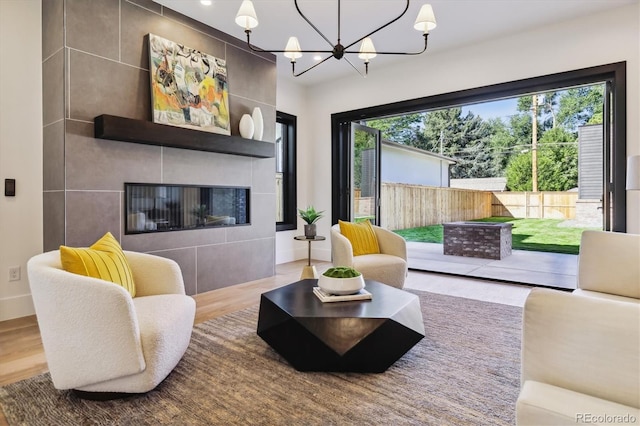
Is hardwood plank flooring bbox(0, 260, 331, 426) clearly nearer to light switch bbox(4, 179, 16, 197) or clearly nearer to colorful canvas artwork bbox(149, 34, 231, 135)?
light switch bbox(4, 179, 16, 197)

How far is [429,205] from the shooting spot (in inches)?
320

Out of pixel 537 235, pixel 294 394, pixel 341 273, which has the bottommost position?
pixel 294 394

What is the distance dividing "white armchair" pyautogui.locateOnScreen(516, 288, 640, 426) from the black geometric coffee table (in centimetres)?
95

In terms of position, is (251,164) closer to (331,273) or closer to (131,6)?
(131,6)

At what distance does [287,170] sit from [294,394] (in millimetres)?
4338

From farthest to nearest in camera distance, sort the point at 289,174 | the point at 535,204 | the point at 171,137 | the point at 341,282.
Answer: the point at 535,204 < the point at 289,174 < the point at 171,137 < the point at 341,282

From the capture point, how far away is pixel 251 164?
171 inches

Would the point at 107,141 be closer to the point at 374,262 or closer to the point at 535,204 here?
the point at 374,262

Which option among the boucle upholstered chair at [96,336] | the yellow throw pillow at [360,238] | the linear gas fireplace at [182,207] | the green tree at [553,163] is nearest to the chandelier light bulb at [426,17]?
the yellow throw pillow at [360,238]

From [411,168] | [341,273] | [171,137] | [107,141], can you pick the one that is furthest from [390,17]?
[411,168]

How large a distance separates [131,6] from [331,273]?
2998 mm

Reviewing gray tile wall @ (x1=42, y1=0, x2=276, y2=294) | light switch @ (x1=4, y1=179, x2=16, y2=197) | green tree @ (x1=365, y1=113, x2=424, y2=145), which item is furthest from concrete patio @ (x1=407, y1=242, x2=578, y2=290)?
light switch @ (x1=4, y1=179, x2=16, y2=197)

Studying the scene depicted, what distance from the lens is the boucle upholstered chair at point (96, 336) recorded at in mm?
1622

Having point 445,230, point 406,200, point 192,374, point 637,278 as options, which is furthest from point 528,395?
point 406,200
